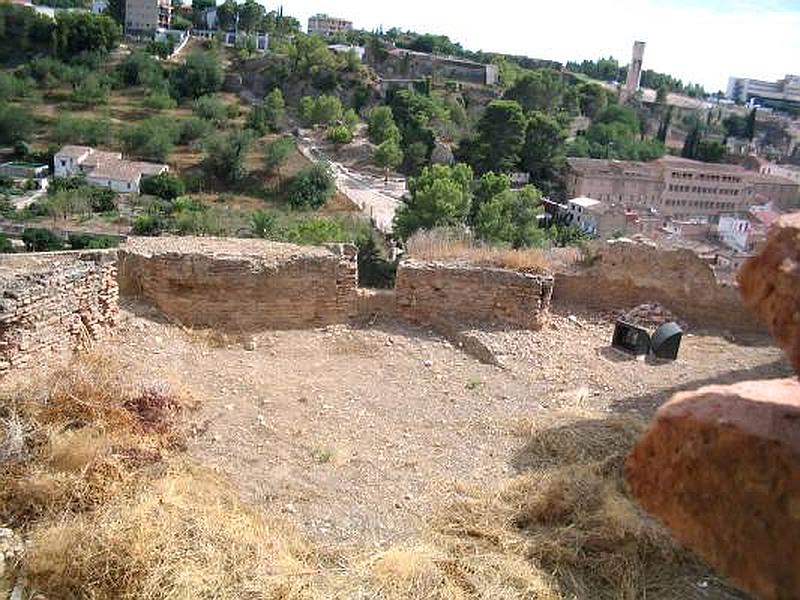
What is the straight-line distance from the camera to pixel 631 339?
10.1 meters

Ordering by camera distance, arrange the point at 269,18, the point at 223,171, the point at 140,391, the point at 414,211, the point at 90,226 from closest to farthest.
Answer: the point at 140,391 → the point at 414,211 → the point at 90,226 → the point at 223,171 → the point at 269,18

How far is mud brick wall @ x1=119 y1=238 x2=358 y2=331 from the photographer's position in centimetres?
Answer: 948

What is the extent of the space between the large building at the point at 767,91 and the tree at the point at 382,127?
91.8 metres

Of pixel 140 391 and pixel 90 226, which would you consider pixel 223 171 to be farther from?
pixel 140 391

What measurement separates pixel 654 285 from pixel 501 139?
4322 cm

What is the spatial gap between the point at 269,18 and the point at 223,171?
180 feet

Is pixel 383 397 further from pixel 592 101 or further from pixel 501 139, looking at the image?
pixel 592 101

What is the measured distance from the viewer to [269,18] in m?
95.9

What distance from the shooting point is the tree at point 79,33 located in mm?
66000

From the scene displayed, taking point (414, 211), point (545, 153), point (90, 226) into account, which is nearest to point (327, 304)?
point (414, 211)

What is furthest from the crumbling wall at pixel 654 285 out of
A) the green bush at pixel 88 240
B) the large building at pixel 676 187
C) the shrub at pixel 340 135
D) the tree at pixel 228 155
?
the shrub at pixel 340 135

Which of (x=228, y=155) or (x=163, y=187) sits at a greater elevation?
(x=228, y=155)

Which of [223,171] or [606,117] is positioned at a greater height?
[606,117]

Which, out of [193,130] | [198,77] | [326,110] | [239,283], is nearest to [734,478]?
[239,283]
